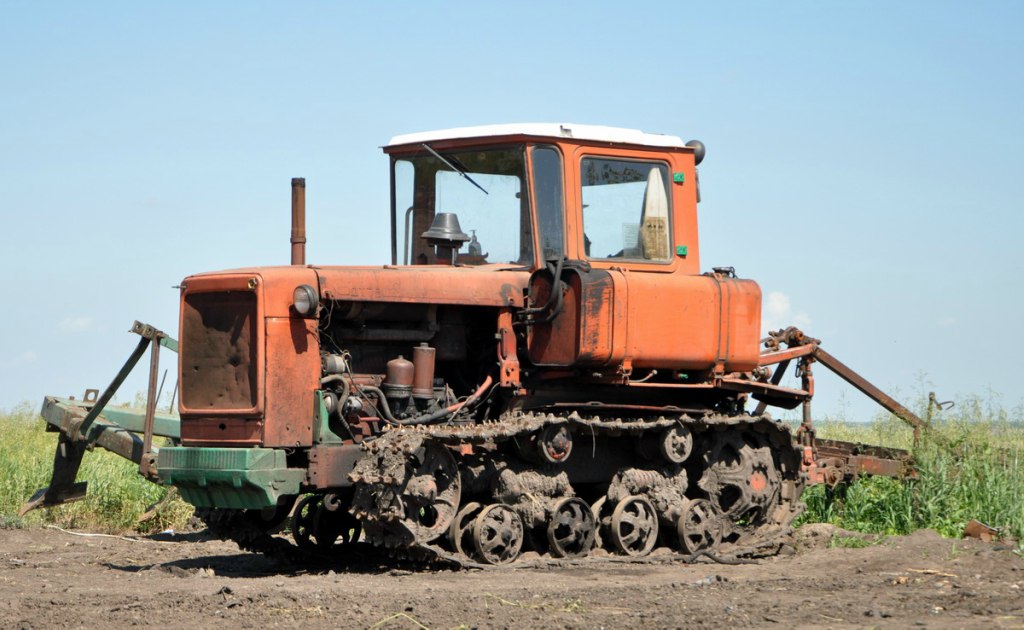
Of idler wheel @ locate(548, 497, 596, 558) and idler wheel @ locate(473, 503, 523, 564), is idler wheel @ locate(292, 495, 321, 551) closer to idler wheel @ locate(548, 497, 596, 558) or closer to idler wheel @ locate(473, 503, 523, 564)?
idler wheel @ locate(473, 503, 523, 564)

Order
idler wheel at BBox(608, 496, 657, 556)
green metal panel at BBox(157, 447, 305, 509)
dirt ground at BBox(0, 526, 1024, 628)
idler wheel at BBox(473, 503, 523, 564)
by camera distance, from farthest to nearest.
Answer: idler wheel at BBox(608, 496, 657, 556) → idler wheel at BBox(473, 503, 523, 564) → green metal panel at BBox(157, 447, 305, 509) → dirt ground at BBox(0, 526, 1024, 628)

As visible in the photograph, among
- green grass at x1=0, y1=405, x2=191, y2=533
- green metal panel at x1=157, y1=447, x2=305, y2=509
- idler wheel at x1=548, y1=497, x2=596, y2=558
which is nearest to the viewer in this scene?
green metal panel at x1=157, y1=447, x2=305, y2=509

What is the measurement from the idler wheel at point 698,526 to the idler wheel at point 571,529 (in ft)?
2.86

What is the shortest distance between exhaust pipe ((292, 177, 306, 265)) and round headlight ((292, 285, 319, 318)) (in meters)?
1.16

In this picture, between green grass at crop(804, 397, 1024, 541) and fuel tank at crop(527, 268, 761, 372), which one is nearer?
fuel tank at crop(527, 268, 761, 372)

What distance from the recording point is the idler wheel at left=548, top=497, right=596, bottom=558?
1070 cm

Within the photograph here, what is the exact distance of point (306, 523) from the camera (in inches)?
464

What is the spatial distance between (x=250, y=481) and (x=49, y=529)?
17.6ft

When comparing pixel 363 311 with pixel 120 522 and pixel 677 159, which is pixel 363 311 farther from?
pixel 120 522

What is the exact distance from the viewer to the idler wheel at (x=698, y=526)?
11.4 metres

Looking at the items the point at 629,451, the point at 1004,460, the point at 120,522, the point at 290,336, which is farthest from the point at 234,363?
the point at 1004,460

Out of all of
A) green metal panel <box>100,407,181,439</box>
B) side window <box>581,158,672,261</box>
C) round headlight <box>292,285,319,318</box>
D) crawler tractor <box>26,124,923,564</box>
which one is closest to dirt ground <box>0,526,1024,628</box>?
crawler tractor <box>26,124,923,564</box>

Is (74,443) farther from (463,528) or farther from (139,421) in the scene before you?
(463,528)

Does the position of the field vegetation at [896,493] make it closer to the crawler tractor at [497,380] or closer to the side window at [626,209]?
the crawler tractor at [497,380]
